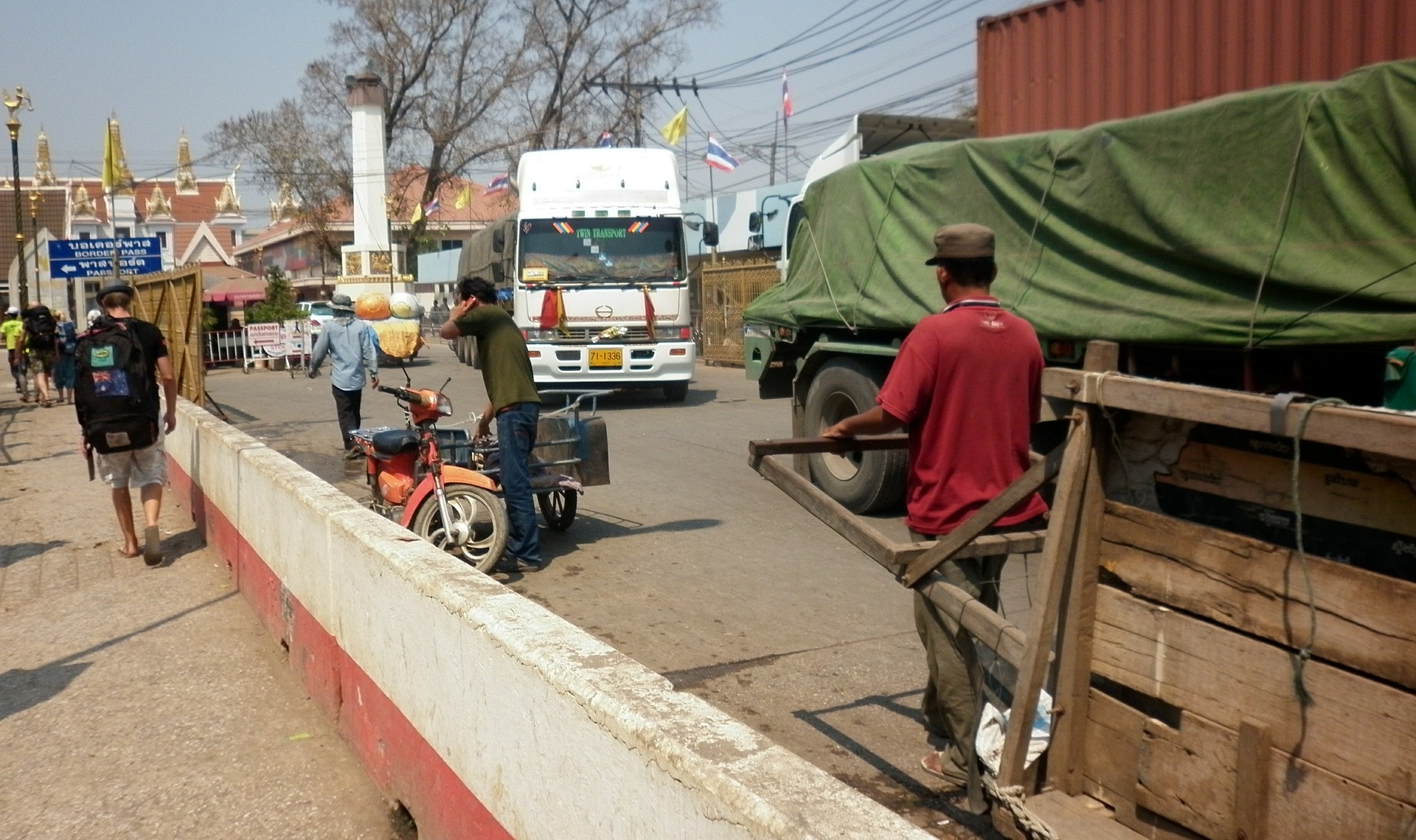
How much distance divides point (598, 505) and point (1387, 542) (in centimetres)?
760

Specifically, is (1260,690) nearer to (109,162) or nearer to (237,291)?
(109,162)

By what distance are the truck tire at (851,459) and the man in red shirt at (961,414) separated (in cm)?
446

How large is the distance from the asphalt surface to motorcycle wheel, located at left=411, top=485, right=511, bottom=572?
107 centimetres

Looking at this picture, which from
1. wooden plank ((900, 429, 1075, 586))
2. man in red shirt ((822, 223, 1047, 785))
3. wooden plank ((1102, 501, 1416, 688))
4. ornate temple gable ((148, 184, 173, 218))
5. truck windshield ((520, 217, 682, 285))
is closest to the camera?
wooden plank ((1102, 501, 1416, 688))

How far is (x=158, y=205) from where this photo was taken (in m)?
73.2

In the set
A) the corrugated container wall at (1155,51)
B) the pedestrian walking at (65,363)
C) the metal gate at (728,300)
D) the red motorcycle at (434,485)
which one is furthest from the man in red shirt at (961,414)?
the metal gate at (728,300)

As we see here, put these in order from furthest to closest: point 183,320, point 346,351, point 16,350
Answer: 1. point 16,350
2. point 183,320
3. point 346,351

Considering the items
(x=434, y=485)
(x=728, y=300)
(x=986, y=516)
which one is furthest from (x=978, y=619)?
(x=728, y=300)

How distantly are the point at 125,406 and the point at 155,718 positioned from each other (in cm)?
329

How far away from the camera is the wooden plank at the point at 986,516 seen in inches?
116

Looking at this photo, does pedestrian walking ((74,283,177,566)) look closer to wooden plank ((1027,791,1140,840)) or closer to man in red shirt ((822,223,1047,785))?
man in red shirt ((822,223,1047,785))

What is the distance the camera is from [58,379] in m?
20.8

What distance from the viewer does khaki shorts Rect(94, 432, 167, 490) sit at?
804 centimetres

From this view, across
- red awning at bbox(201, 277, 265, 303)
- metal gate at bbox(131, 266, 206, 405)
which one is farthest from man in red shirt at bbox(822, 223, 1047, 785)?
red awning at bbox(201, 277, 265, 303)
